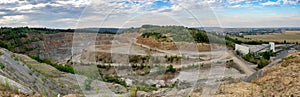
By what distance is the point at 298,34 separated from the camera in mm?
54781

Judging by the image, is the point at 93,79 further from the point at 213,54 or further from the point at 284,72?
the point at 213,54

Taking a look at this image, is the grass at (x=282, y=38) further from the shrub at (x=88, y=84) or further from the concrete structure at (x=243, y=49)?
the shrub at (x=88, y=84)

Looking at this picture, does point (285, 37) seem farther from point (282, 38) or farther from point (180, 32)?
point (180, 32)

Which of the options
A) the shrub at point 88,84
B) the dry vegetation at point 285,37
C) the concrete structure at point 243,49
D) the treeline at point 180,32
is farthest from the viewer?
the dry vegetation at point 285,37

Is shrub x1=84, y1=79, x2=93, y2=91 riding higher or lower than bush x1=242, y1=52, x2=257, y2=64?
higher

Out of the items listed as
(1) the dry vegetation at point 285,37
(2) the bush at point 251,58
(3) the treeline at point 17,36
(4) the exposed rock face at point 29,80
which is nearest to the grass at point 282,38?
(1) the dry vegetation at point 285,37

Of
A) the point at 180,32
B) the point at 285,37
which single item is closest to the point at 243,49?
the point at 285,37

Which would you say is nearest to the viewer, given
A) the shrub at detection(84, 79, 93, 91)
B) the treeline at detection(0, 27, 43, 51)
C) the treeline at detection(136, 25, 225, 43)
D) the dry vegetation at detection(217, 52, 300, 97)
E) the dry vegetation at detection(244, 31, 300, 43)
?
the dry vegetation at detection(217, 52, 300, 97)

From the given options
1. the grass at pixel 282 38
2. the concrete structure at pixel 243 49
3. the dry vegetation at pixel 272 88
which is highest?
the dry vegetation at pixel 272 88

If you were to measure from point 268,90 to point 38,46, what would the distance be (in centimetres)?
7014

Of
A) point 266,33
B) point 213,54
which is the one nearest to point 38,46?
point 213,54

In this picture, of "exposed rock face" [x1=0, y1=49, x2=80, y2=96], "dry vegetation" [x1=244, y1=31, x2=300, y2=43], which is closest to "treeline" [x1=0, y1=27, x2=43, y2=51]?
"dry vegetation" [x1=244, y1=31, x2=300, y2=43]

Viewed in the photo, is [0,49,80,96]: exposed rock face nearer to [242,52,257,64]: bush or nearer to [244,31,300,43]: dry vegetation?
[242,52,257,64]: bush

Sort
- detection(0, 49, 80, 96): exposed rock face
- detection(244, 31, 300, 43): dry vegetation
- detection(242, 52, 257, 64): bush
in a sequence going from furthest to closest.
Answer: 1. detection(244, 31, 300, 43): dry vegetation
2. detection(242, 52, 257, 64): bush
3. detection(0, 49, 80, 96): exposed rock face
